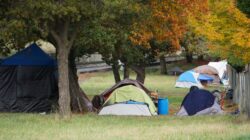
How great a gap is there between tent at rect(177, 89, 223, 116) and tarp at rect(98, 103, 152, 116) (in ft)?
4.63

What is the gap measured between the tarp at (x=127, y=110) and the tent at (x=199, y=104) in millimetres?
1410

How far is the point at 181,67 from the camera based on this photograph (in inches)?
2768

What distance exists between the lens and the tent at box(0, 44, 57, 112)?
2491 centimetres

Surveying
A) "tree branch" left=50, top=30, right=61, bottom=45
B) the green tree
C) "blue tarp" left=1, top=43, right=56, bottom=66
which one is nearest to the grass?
the green tree

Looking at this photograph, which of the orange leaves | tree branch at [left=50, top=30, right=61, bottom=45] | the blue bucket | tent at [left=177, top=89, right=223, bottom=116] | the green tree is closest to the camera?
the green tree

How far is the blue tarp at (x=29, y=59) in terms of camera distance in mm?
24859

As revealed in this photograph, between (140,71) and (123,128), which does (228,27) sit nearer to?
(123,128)

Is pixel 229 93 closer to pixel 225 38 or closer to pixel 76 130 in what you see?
pixel 225 38

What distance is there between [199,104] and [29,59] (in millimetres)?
7837

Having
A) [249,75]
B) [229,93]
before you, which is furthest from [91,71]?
[249,75]

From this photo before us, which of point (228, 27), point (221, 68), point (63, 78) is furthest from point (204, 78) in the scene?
point (228, 27)

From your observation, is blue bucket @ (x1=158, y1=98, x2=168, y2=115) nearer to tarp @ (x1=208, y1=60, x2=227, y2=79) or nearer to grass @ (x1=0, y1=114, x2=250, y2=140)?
grass @ (x1=0, y1=114, x2=250, y2=140)

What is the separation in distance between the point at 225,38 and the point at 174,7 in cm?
728

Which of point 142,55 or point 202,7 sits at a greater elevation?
point 202,7
